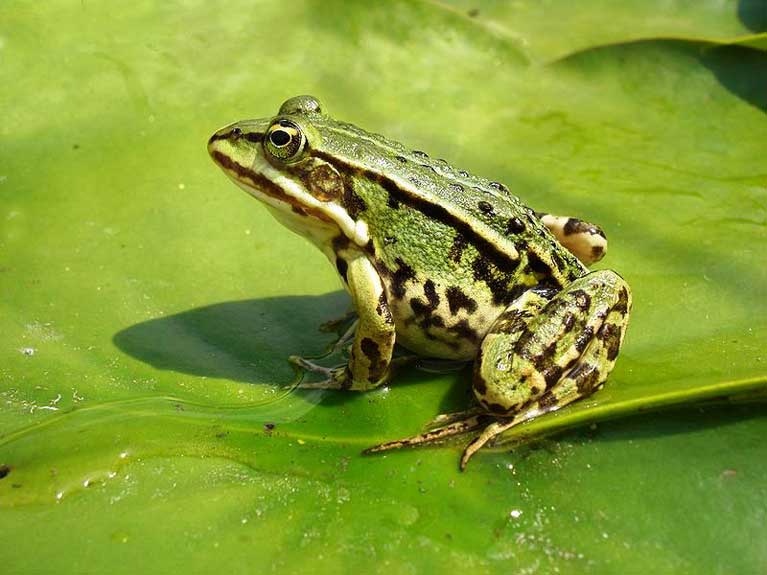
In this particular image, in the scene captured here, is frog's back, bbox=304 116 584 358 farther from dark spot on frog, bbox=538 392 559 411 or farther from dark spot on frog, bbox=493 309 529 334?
dark spot on frog, bbox=538 392 559 411

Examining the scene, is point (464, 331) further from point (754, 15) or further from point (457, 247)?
point (754, 15)

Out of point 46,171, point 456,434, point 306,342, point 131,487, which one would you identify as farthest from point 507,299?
point 46,171

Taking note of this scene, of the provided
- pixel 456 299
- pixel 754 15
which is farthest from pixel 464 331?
pixel 754 15

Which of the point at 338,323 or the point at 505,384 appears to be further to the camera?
the point at 338,323

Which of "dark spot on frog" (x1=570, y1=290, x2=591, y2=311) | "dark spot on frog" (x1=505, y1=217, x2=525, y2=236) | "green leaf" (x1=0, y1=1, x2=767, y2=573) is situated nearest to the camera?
"green leaf" (x1=0, y1=1, x2=767, y2=573)

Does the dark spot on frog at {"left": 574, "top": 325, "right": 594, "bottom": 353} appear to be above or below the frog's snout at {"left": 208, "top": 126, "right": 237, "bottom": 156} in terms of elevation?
below

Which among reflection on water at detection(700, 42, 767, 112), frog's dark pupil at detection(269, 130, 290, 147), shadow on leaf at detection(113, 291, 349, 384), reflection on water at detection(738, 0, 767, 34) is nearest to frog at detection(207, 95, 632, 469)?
frog's dark pupil at detection(269, 130, 290, 147)

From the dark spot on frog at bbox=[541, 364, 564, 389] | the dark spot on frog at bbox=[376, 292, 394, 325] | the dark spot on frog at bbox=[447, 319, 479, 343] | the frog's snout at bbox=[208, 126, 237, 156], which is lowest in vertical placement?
the dark spot on frog at bbox=[447, 319, 479, 343]
